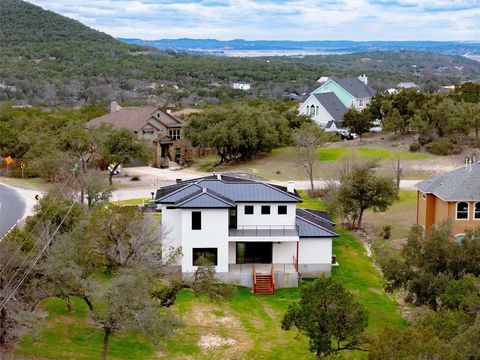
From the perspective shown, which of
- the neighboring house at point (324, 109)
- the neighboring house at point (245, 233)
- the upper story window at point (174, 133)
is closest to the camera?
the neighboring house at point (245, 233)

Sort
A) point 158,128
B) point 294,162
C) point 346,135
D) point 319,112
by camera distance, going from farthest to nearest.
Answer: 1. point 319,112
2. point 346,135
3. point 158,128
4. point 294,162

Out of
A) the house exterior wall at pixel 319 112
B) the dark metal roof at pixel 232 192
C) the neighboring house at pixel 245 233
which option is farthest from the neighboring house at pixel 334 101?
the neighboring house at pixel 245 233

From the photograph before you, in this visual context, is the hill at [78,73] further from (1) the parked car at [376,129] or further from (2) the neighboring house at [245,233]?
(2) the neighboring house at [245,233]

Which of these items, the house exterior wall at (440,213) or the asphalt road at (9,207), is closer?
A: the house exterior wall at (440,213)

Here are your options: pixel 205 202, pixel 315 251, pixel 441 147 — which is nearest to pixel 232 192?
pixel 205 202

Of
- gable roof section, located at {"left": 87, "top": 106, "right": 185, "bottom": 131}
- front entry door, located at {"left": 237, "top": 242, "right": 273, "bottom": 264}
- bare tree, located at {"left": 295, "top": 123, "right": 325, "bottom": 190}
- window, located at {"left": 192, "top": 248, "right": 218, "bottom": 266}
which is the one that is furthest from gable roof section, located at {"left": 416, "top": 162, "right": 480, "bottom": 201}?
gable roof section, located at {"left": 87, "top": 106, "right": 185, "bottom": 131}

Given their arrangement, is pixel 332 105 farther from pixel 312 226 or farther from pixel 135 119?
pixel 312 226

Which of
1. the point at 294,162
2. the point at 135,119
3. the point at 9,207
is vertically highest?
the point at 135,119
